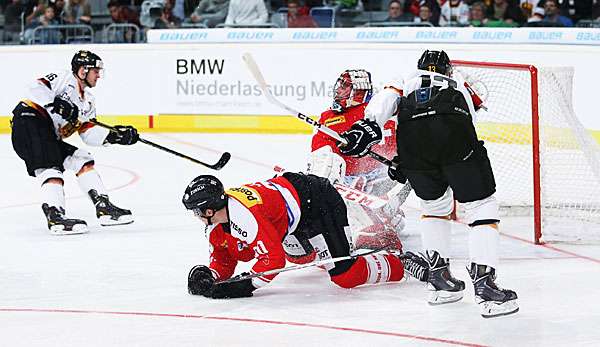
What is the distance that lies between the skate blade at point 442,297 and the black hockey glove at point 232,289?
0.73 meters

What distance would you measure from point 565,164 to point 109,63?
575cm

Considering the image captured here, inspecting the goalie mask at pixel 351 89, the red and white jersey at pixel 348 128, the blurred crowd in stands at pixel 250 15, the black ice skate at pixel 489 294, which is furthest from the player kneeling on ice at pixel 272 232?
the blurred crowd in stands at pixel 250 15

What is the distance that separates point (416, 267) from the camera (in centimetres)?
510

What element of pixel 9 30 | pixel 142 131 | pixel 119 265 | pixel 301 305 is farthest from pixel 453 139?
pixel 9 30

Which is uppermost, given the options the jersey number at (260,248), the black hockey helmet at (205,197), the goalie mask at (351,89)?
the goalie mask at (351,89)

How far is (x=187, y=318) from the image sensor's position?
462 cm

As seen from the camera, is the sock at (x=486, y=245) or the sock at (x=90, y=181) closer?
the sock at (x=486, y=245)

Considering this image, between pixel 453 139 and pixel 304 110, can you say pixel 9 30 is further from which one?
pixel 453 139

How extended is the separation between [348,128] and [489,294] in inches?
68.9

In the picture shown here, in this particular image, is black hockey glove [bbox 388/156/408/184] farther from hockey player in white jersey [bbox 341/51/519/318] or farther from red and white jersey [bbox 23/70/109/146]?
red and white jersey [bbox 23/70/109/146]

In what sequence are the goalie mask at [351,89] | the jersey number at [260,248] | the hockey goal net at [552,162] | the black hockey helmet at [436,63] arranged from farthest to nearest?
the hockey goal net at [552,162] → the goalie mask at [351,89] → the black hockey helmet at [436,63] → the jersey number at [260,248]

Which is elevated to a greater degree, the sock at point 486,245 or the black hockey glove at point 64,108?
the black hockey glove at point 64,108

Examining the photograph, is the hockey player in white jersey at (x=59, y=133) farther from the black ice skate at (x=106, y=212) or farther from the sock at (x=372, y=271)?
the sock at (x=372, y=271)

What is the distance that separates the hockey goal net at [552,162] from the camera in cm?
620
